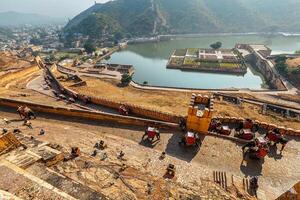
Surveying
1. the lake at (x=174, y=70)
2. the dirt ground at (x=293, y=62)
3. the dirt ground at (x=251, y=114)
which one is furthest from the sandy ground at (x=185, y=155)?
the dirt ground at (x=293, y=62)

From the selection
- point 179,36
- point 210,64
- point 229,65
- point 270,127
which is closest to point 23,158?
point 270,127

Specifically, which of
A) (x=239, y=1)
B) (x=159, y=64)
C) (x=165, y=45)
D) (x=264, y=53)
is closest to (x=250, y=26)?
(x=239, y=1)

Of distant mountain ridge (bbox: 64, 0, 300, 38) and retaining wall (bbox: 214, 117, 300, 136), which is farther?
distant mountain ridge (bbox: 64, 0, 300, 38)

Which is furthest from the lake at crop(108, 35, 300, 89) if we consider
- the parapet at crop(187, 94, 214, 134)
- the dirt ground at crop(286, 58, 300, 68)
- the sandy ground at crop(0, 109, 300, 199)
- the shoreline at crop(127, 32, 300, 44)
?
the sandy ground at crop(0, 109, 300, 199)

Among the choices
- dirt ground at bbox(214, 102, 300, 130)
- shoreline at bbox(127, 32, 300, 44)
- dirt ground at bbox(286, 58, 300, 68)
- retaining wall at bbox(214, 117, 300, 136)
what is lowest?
dirt ground at bbox(214, 102, 300, 130)

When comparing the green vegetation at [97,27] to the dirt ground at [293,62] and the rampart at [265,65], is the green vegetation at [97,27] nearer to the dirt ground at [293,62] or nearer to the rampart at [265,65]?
the rampart at [265,65]

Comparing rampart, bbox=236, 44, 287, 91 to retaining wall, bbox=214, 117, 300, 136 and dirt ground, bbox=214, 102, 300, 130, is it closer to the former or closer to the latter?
dirt ground, bbox=214, 102, 300, 130

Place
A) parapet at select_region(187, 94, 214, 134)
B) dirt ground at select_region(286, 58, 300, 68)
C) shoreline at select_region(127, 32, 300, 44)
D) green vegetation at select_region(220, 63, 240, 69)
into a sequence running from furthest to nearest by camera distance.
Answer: shoreline at select_region(127, 32, 300, 44) → green vegetation at select_region(220, 63, 240, 69) → dirt ground at select_region(286, 58, 300, 68) → parapet at select_region(187, 94, 214, 134)

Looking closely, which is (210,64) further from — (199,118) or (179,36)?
(179,36)
